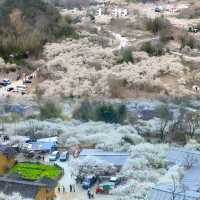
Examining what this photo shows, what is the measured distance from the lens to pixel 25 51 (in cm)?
3472

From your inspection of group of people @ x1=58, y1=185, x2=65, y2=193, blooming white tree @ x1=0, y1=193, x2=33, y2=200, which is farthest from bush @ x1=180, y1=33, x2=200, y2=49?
blooming white tree @ x1=0, y1=193, x2=33, y2=200

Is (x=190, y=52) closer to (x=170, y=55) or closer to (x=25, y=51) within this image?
(x=170, y=55)

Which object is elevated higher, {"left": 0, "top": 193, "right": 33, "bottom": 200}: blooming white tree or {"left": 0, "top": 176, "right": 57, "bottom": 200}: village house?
{"left": 0, "top": 193, "right": 33, "bottom": 200}: blooming white tree

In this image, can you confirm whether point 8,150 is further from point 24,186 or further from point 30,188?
point 30,188

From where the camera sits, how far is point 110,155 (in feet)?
60.1

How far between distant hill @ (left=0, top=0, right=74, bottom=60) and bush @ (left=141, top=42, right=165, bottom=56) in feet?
19.5

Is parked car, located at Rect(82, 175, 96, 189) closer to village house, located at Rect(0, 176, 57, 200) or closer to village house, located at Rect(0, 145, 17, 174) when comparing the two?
village house, located at Rect(0, 176, 57, 200)

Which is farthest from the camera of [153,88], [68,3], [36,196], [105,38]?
[68,3]

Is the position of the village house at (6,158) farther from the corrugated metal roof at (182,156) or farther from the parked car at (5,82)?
the parked car at (5,82)

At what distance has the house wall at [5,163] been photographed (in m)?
17.6

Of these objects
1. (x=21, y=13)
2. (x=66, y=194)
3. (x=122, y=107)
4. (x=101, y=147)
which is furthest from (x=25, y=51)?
(x=66, y=194)

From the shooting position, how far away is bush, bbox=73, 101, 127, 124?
22062mm

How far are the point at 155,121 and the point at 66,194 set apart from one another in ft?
21.8

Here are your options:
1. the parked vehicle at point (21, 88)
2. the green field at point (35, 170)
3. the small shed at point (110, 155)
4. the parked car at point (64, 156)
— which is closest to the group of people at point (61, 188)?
the green field at point (35, 170)
